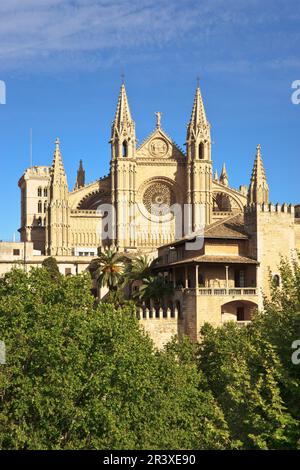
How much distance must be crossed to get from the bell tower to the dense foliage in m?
52.0

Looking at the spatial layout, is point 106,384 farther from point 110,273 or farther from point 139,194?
point 139,194

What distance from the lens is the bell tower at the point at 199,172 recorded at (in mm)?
82688

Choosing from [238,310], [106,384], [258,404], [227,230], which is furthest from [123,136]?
[258,404]

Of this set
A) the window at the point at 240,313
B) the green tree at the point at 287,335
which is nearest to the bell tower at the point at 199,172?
the window at the point at 240,313

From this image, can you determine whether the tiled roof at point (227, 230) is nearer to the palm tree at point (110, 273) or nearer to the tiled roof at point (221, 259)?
the tiled roof at point (221, 259)

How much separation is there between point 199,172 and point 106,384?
2323 inches

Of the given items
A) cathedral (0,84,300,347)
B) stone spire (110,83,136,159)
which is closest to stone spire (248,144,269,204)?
cathedral (0,84,300,347)

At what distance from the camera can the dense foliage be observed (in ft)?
77.5

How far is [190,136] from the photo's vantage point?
3349 inches

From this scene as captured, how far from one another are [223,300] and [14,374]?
2256 centimetres

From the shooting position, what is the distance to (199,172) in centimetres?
8375

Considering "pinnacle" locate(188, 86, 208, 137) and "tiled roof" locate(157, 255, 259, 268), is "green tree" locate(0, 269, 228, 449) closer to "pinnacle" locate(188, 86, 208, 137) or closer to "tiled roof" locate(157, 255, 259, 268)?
"tiled roof" locate(157, 255, 259, 268)

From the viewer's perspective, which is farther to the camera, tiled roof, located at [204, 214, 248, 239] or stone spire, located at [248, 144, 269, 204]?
stone spire, located at [248, 144, 269, 204]

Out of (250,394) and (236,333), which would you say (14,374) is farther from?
(236,333)
